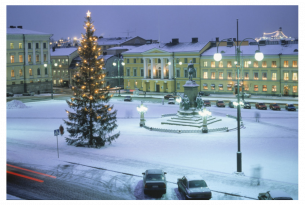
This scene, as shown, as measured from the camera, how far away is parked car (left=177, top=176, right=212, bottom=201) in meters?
16.6

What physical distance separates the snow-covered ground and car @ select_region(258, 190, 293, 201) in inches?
45.3

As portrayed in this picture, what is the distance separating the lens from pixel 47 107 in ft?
179

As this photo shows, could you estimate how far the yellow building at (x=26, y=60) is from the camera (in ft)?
242

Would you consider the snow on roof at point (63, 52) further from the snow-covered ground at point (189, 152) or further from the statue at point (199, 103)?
the statue at point (199, 103)

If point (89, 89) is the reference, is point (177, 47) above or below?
above

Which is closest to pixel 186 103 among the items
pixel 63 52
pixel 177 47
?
pixel 177 47

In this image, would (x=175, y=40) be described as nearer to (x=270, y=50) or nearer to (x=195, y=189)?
(x=270, y=50)

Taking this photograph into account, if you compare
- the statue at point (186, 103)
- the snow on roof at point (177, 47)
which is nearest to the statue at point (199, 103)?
the statue at point (186, 103)

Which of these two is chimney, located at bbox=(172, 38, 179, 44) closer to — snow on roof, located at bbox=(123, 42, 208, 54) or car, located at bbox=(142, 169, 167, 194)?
snow on roof, located at bbox=(123, 42, 208, 54)

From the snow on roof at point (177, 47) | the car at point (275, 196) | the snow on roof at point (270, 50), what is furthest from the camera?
the snow on roof at point (177, 47)

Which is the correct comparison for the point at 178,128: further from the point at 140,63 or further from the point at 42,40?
the point at 42,40

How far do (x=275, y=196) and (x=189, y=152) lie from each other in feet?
37.0

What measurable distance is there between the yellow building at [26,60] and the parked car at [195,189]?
59.5 m

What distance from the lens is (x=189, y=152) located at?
2644 cm
